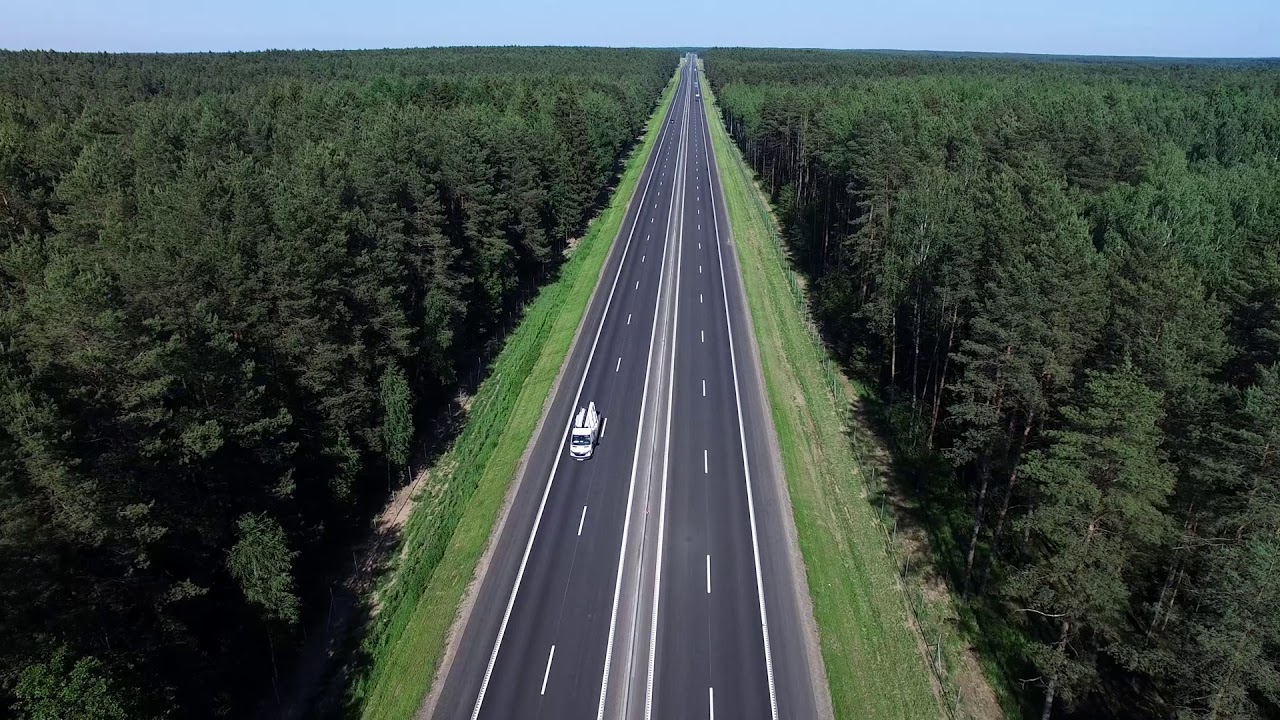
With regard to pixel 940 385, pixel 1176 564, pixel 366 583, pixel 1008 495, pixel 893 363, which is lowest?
pixel 366 583

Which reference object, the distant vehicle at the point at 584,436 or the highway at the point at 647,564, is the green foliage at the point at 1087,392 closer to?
the highway at the point at 647,564

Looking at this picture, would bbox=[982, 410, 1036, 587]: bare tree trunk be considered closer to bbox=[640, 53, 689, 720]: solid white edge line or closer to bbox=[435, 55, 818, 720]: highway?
bbox=[435, 55, 818, 720]: highway

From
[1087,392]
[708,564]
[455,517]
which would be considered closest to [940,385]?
[1087,392]

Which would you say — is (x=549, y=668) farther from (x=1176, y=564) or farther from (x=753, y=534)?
(x=1176, y=564)

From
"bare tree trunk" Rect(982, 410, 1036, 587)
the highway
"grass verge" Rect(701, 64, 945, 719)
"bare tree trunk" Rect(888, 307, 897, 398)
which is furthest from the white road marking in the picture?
"bare tree trunk" Rect(888, 307, 897, 398)

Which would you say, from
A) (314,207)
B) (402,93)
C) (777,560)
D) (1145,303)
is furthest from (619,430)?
(402,93)

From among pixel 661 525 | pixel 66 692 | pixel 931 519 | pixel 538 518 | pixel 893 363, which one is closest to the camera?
pixel 66 692
